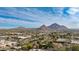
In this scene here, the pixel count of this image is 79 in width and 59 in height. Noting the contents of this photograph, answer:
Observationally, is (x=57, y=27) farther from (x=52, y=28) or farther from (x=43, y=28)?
(x=43, y=28)

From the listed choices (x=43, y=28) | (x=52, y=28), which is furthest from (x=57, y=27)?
(x=43, y=28)

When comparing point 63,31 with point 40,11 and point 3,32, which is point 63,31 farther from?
point 3,32

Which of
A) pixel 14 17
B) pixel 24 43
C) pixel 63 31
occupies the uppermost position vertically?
pixel 14 17
